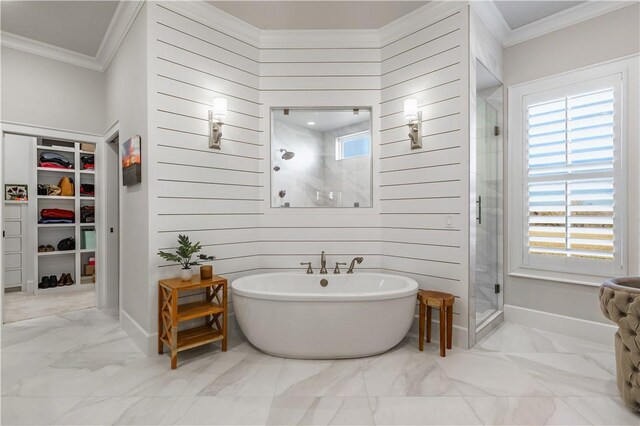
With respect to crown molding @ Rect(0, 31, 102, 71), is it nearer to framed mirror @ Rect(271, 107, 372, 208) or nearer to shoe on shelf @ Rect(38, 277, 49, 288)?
framed mirror @ Rect(271, 107, 372, 208)

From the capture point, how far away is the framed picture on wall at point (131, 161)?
2.73 metres

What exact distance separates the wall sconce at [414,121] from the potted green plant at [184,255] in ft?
7.02

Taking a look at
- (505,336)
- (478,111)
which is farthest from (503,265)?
(478,111)

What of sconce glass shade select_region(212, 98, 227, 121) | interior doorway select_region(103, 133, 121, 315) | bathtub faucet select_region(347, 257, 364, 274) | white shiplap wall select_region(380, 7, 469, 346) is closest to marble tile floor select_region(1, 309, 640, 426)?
white shiplap wall select_region(380, 7, 469, 346)

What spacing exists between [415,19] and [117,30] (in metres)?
2.93

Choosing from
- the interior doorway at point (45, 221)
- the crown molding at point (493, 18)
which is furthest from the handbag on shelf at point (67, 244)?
the crown molding at point (493, 18)

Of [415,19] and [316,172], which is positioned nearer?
[415,19]

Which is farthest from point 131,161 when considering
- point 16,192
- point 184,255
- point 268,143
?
point 16,192

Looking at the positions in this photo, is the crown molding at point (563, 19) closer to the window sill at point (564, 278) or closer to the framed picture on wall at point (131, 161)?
the window sill at point (564, 278)

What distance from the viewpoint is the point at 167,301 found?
250 cm

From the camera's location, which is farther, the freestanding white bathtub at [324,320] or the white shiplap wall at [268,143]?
the white shiplap wall at [268,143]

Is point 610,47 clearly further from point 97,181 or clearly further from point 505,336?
point 97,181

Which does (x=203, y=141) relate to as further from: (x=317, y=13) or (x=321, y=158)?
(x=317, y=13)

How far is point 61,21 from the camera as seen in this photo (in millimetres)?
3123
